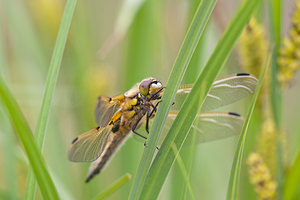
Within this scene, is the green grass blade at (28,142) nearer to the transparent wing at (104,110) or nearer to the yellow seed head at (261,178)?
the transparent wing at (104,110)

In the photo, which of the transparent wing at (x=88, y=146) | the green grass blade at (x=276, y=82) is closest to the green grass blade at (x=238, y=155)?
the green grass blade at (x=276, y=82)

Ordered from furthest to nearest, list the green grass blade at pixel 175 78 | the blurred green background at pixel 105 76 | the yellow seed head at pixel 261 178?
the blurred green background at pixel 105 76
the yellow seed head at pixel 261 178
the green grass blade at pixel 175 78

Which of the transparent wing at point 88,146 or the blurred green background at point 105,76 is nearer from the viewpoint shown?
the transparent wing at point 88,146

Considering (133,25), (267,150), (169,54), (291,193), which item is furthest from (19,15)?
(291,193)

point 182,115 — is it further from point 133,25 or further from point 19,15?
point 19,15

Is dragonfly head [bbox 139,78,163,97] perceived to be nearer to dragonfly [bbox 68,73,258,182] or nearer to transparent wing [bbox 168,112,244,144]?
dragonfly [bbox 68,73,258,182]

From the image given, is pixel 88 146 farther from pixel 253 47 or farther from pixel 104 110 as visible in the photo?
pixel 253 47

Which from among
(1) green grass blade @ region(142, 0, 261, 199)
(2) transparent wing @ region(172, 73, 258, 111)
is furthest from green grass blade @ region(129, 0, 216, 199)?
(2) transparent wing @ region(172, 73, 258, 111)

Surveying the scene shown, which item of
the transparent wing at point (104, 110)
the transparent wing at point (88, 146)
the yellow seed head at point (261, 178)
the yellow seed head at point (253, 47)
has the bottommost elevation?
the yellow seed head at point (261, 178)
